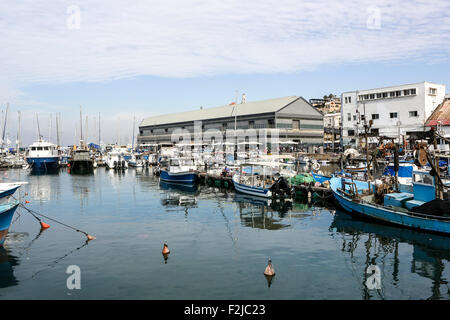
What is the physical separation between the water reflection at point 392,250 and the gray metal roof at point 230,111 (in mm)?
66728

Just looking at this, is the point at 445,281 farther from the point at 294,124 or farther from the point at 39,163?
the point at 39,163

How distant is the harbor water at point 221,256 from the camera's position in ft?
59.3

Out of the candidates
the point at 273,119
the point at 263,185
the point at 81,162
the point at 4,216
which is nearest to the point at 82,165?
the point at 81,162

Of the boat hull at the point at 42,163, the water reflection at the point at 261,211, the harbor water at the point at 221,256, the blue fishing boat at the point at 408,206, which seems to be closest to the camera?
the harbor water at the point at 221,256

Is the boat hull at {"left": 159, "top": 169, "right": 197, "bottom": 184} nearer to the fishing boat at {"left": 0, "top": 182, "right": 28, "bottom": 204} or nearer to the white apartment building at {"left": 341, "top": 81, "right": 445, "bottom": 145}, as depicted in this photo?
the fishing boat at {"left": 0, "top": 182, "right": 28, "bottom": 204}

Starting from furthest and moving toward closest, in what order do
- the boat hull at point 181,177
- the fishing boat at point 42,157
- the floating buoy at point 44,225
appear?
the fishing boat at point 42,157 → the boat hull at point 181,177 → the floating buoy at point 44,225

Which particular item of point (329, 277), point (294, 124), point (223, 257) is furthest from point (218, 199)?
point (294, 124)

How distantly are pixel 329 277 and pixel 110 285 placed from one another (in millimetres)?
11317

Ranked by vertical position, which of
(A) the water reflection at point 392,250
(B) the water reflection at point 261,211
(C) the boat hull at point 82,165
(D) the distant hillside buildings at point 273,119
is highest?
(D) the distant hillside buildings at point 273,119

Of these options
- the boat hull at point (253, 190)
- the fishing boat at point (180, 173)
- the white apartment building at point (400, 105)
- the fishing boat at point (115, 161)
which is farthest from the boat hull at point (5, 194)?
the fishing boat at point (115, 161)

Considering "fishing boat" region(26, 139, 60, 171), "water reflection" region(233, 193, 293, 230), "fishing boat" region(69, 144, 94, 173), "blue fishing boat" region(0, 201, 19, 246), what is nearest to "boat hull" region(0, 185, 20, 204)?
"blue fishing boat" region(0, 201, 19, 246)

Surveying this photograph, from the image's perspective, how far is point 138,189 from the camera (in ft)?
192

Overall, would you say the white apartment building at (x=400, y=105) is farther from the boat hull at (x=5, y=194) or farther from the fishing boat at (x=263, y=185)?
the boat hull at (x=5, y=194)

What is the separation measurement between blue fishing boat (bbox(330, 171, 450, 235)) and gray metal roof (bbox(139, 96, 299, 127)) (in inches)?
2442
